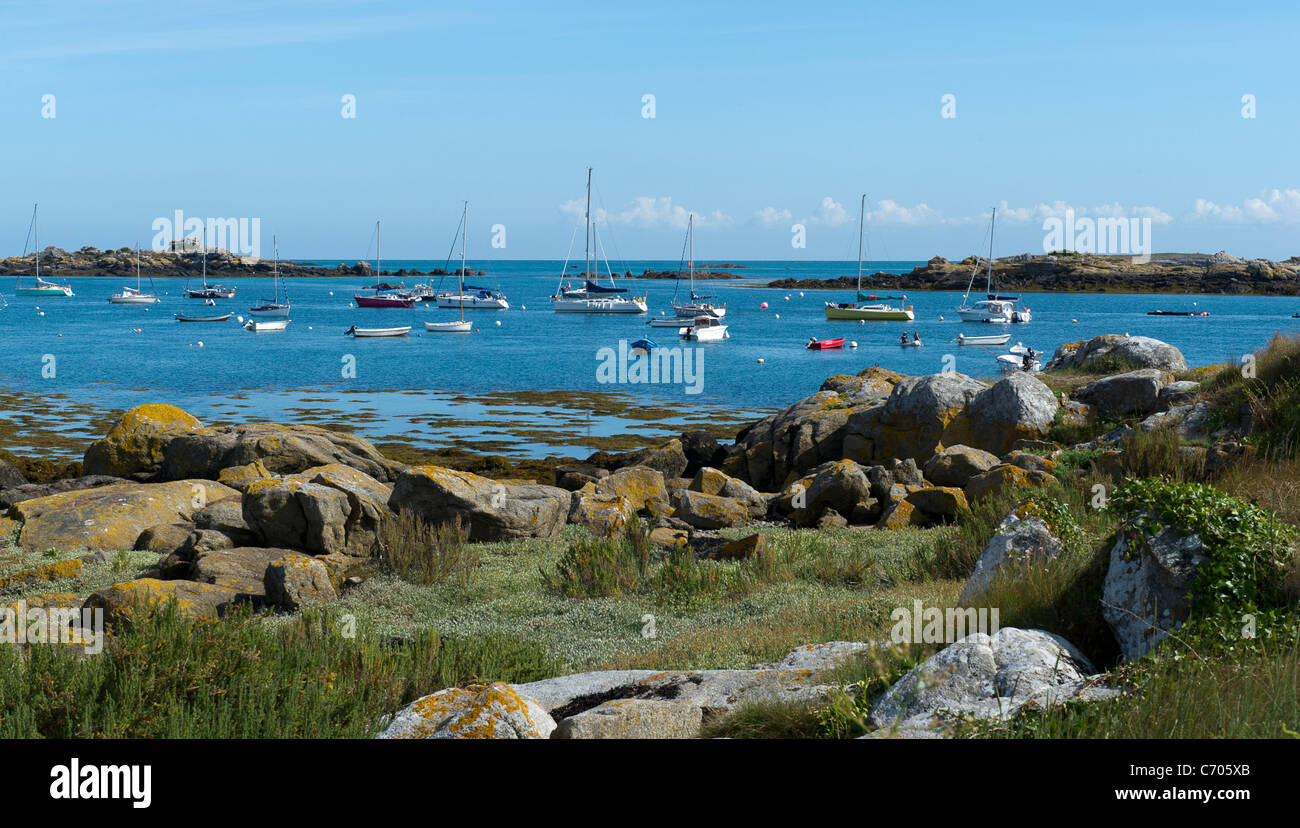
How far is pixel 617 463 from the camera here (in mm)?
26531

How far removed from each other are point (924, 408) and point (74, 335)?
7972 centimetres

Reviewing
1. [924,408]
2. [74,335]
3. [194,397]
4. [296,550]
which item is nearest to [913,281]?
[74,335]

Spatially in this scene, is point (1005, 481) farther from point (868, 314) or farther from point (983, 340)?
point (868, 314)

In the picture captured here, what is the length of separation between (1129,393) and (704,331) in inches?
2389

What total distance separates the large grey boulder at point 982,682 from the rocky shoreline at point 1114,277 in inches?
6072

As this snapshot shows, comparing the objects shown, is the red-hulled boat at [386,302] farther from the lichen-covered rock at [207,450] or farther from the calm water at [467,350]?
the lichen-covered rock at [207,450]

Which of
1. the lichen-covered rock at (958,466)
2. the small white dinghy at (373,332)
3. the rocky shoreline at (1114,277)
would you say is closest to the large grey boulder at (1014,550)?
the lichen-covered rock at (958,466)

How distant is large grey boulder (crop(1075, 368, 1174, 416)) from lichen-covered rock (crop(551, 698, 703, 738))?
15.7 metres

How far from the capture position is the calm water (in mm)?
47250

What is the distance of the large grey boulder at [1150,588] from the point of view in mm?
6000

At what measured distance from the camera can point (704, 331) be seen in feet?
261

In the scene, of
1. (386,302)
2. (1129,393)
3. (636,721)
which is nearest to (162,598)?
(636,721)
